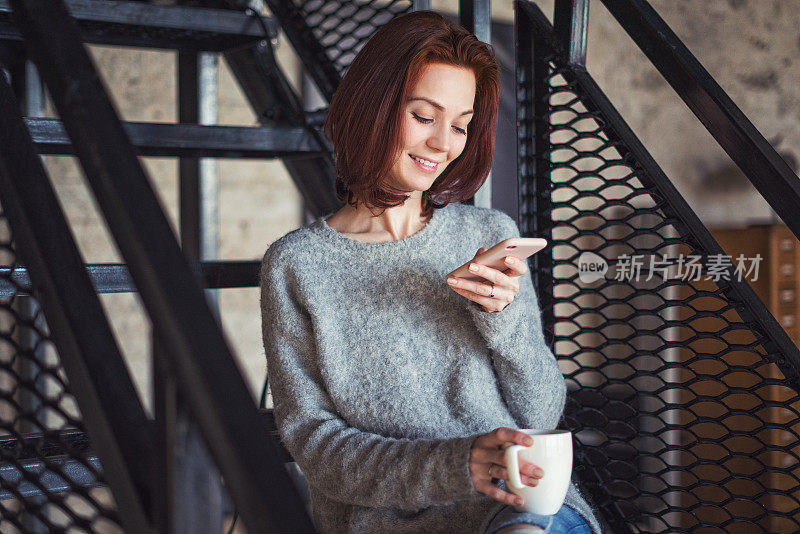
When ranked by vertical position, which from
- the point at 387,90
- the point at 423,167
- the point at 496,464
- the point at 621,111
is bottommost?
the point at 621,111

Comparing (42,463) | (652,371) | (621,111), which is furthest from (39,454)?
(621,111)

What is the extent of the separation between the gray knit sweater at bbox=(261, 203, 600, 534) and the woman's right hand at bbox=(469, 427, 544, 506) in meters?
0.15

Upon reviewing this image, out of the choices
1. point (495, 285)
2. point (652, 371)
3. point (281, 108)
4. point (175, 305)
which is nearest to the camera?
point (175, 305)

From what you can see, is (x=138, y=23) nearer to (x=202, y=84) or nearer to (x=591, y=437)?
(x=202, y=84)

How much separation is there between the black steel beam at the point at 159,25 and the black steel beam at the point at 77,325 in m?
0.60

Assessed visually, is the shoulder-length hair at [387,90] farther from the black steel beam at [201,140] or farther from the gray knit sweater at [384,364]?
the black steel beam at [201,140]

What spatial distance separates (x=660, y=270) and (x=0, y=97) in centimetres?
96

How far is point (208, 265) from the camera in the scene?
134 cm

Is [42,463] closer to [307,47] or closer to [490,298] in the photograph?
[490,298]

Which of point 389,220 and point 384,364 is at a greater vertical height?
point 389,220

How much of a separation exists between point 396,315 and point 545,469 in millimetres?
365

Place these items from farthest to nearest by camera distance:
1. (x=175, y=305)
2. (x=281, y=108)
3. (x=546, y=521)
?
1. (x=281, y=108)
2. (x=546, y=521)
3. (x=175, y=305)

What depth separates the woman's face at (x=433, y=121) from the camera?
1059 mm


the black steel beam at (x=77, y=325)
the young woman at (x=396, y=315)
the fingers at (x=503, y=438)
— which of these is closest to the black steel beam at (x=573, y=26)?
the young woman at (x=396, y=315)
